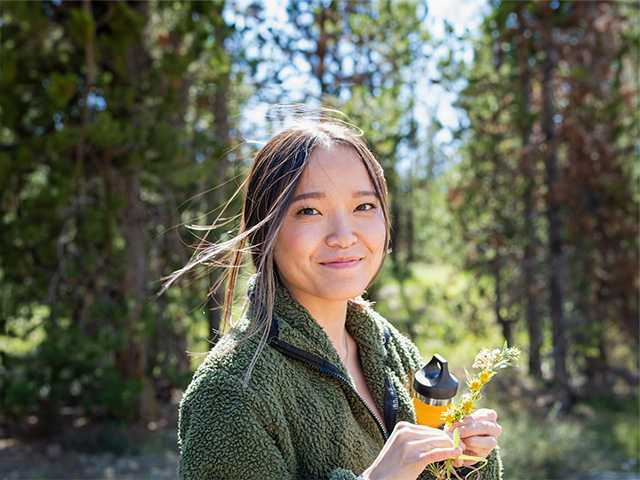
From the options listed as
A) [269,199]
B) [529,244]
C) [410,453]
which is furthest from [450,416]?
[529,244]

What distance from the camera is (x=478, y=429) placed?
1377 mm

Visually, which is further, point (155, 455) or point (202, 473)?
point (155, 455)

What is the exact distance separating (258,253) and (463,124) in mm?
4956

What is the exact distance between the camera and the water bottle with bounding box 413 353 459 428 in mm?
1447

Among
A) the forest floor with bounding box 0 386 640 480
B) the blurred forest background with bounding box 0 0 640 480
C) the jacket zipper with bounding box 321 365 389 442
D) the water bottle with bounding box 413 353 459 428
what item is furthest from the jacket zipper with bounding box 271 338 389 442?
the forest floor with bounding box 0 386 640 480

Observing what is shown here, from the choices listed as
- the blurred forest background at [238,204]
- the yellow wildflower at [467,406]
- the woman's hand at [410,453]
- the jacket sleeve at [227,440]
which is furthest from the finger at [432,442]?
the blurred forest background at [238,204]

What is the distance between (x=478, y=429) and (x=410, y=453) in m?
0.17

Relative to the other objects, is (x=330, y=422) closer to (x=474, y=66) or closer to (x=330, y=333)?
(x=330, y=333)

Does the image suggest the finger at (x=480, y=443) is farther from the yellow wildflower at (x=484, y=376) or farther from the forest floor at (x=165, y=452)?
the forest floor at (x=165, y=452)

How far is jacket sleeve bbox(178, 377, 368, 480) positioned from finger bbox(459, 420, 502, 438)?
214mm

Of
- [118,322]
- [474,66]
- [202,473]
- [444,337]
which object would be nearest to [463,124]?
[474,66]

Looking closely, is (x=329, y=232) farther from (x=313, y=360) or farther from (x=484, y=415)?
(x=484, y=415)

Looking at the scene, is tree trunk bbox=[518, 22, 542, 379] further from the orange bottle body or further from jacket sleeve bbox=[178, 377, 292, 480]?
jacket sleeve bbox=[178, 377, 292, 480]

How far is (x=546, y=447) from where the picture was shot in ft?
17.0
